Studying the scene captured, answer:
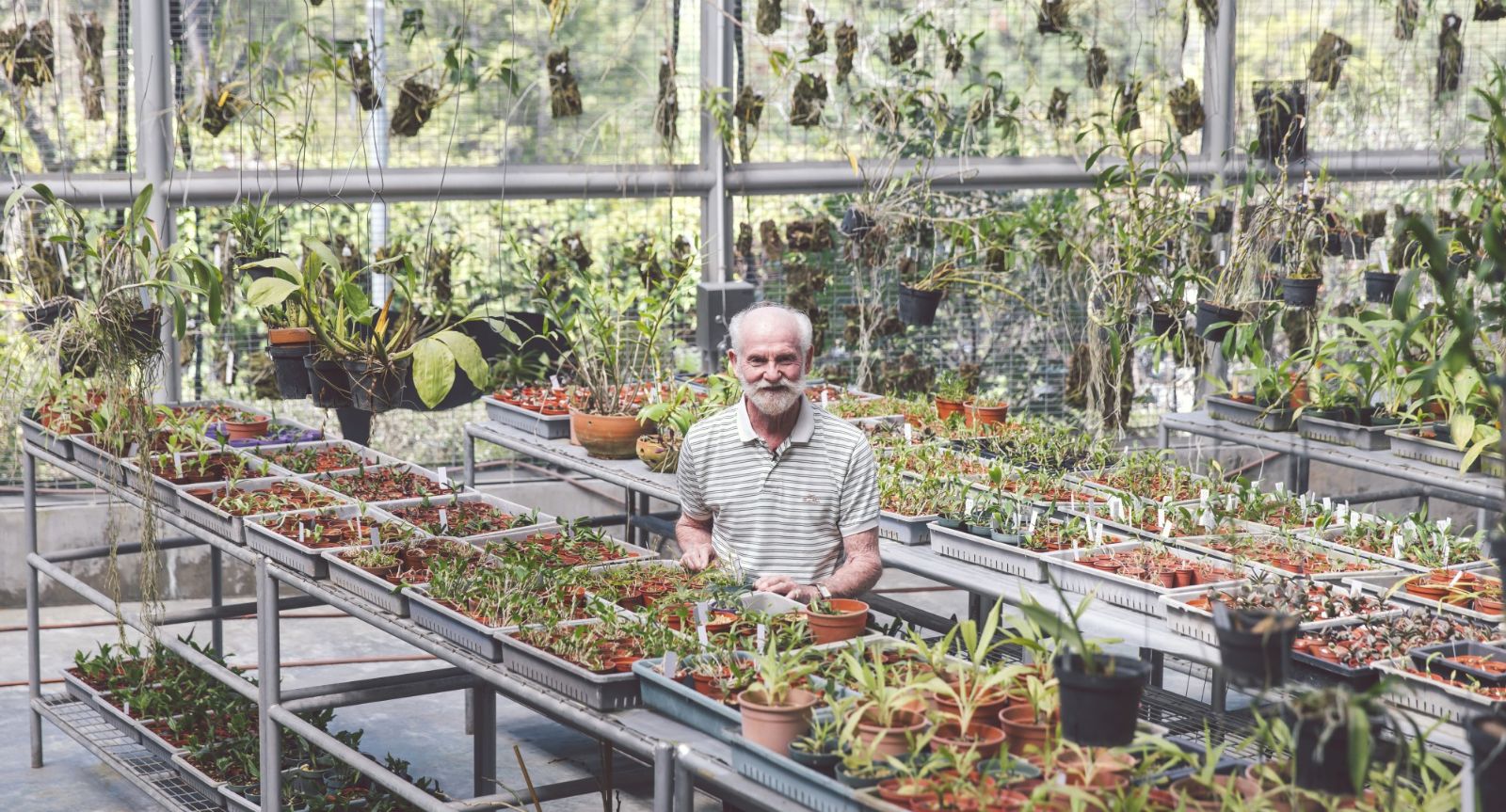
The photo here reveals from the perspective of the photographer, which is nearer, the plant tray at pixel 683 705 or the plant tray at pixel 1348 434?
the plant tray at pixel 683 705

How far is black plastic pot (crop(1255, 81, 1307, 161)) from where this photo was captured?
7.37m

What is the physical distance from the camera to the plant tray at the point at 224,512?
4.29 meters

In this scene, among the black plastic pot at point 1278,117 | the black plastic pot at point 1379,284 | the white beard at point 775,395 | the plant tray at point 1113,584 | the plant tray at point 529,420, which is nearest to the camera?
the plant tray at point 1113,584

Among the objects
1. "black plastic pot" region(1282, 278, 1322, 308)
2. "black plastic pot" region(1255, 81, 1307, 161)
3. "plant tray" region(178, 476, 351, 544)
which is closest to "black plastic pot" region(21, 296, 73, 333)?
"plant tray" region(178, 476, 351, 544)

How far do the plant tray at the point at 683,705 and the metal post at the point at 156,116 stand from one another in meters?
3.80

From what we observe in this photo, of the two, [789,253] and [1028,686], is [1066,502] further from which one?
[789,253]

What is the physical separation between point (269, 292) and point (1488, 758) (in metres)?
3.24

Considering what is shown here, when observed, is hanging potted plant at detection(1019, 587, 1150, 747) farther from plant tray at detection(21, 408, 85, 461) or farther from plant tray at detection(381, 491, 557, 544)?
plant tray at detection(21, 408, 85, 461)

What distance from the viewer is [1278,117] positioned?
7414 mm

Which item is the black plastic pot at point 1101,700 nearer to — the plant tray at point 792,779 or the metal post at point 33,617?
the plant tray at point 792,779

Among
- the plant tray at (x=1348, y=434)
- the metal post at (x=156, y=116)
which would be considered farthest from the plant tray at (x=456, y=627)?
the plant tray at (x=1348, y=434)

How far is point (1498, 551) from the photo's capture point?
84.3 inches

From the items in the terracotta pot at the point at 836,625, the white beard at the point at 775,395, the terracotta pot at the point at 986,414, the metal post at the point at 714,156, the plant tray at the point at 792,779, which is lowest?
the plant tray at the point at 792,779

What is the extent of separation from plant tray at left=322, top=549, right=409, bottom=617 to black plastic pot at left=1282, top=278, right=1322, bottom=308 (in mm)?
3909
